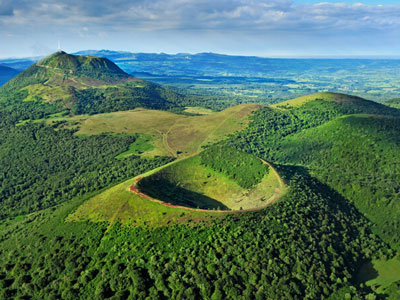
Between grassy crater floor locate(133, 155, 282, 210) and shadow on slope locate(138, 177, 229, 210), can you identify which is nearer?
shadow on slope locate(138, 177, 229, 210)

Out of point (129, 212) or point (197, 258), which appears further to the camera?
point (129, 212)

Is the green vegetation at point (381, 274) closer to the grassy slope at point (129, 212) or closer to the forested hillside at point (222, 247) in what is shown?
the forested hillside at point (222, 247)

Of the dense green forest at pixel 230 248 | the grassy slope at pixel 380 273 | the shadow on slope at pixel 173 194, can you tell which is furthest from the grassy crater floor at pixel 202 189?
the grassy slope at pixel 380 273

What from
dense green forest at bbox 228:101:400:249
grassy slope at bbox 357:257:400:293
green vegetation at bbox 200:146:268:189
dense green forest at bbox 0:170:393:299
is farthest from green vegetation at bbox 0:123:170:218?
grassy slope at bbox 357:257:400:293

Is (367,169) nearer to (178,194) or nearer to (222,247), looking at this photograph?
(178,194)

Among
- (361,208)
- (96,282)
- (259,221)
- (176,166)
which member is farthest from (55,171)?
(361,208)

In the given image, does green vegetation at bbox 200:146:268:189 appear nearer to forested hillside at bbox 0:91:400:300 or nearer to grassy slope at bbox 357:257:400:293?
forested hillside at bbox 0:91:400:300

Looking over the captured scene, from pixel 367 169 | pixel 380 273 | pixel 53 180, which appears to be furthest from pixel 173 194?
pixel 367 169
